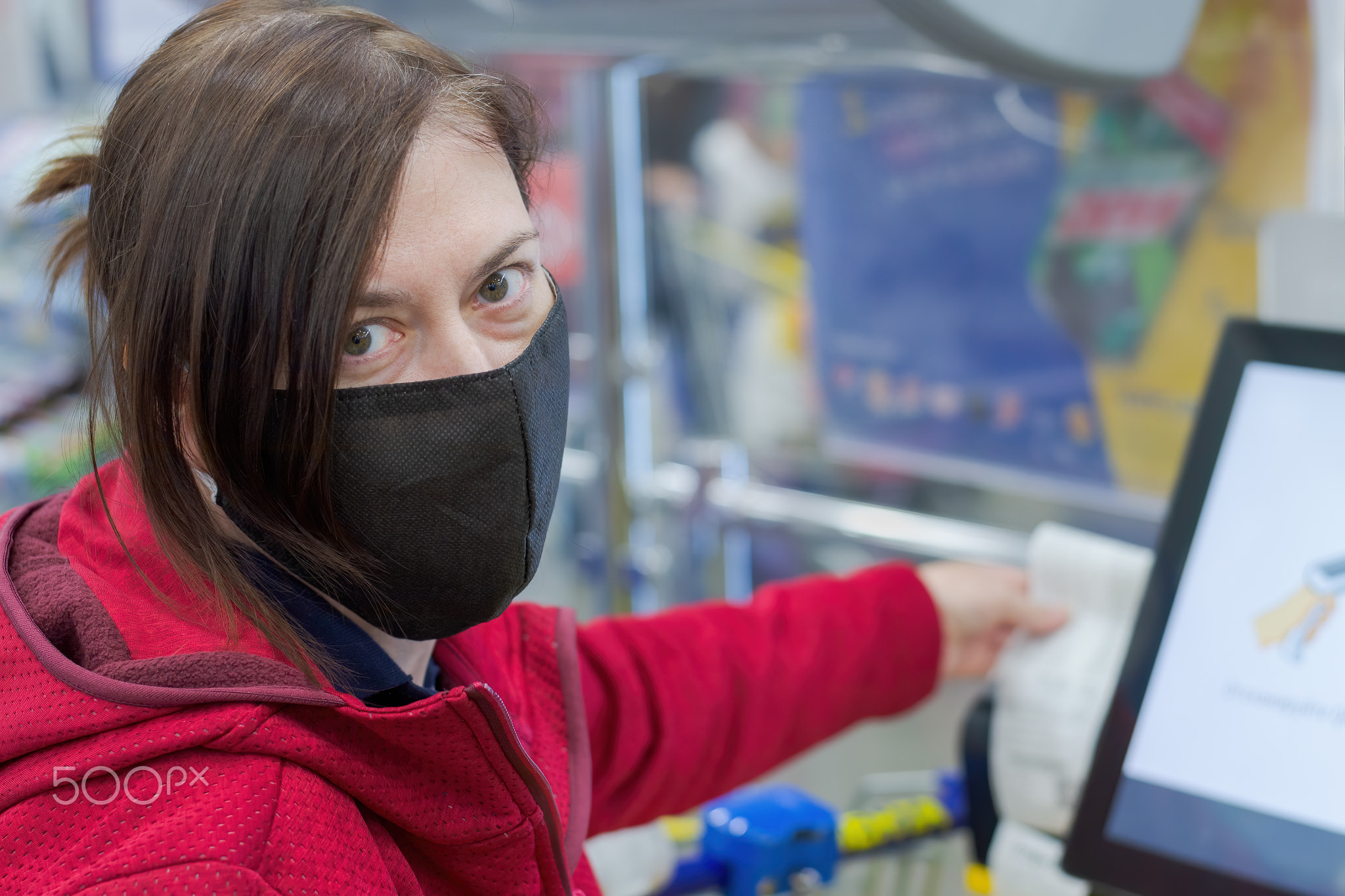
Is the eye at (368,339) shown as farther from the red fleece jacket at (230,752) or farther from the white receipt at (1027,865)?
the white receipt at (1027,865)

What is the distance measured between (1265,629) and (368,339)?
0.66 metres

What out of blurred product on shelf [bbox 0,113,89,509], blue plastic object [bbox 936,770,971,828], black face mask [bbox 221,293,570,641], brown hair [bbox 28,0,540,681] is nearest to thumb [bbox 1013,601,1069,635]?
blue plastic object [bbox 936,770,971,828]

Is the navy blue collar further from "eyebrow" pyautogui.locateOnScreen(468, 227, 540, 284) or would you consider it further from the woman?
"eyebrow" pyautogui.locateOnScreen(468, 227, 540, 284)

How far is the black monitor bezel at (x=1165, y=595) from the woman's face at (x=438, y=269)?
1.79 feet

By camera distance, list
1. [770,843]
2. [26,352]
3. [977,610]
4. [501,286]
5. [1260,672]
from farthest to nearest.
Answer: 1. [26,352]
2. [977,610]
3. [770,843]
4. [1260,672]
5. [501,286]

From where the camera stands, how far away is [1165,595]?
91 cm

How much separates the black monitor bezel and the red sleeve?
11.6 inches

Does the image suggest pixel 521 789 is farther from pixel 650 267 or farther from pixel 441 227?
pixel 650 267

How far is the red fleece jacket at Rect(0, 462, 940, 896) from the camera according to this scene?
1.85 feet

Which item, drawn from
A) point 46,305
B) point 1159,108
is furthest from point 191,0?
point 1159,108

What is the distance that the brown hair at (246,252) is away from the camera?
612mm

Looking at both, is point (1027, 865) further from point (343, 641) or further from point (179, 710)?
point (179, 710)

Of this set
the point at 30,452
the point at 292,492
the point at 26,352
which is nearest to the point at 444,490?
the point at 292,492

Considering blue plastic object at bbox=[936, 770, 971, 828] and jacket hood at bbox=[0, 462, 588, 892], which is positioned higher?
jacket hood at bbox=[0, 462, 588, 892]
